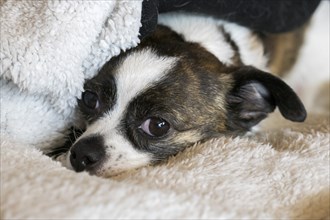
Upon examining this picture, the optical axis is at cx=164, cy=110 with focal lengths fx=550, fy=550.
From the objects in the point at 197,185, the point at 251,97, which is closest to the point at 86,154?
the point at 197,185

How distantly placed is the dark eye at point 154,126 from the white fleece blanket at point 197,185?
4.0 inches

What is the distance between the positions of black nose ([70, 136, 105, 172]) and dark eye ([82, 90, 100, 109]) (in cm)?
18

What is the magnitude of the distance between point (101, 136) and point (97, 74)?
0.21m

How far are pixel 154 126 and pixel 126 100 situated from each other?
0.11 metres

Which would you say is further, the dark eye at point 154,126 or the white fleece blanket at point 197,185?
the dark eye at point 154,126

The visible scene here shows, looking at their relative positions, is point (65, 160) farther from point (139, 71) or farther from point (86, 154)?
point (139, 71)

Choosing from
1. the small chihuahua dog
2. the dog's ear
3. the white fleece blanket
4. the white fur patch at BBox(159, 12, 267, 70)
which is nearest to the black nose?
the small chihuahua dog

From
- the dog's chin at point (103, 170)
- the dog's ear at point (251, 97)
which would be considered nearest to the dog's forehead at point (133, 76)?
the dog's chin at point (103, 170)

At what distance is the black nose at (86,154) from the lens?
4.73ft

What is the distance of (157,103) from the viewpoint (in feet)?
5.09

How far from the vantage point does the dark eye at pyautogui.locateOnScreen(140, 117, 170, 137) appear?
1.56 metres

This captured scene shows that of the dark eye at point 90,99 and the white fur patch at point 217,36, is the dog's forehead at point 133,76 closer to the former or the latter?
the dark eye at point 90,99

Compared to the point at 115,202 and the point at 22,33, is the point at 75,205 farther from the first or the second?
the point at 22,33

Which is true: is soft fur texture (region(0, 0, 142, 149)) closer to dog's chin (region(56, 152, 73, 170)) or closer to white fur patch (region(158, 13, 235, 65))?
dog's chin (region(56, 152, 73, 170))
